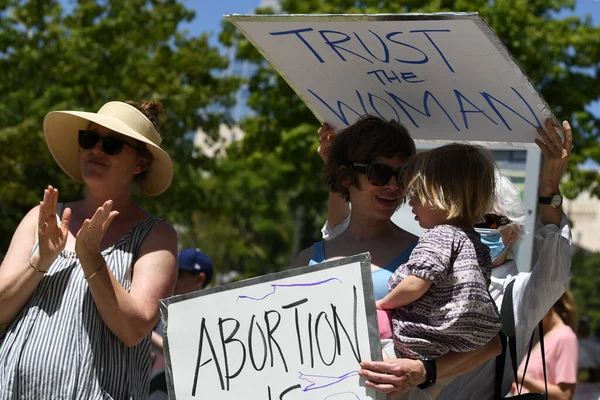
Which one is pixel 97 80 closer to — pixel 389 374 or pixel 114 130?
pixel 114 130

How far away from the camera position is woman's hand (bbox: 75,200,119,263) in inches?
121

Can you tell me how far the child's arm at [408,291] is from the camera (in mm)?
2717

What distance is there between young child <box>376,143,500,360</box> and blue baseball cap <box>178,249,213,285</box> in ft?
10.0

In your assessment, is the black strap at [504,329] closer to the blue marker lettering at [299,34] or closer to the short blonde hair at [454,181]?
the short blonde hair at [454,181]

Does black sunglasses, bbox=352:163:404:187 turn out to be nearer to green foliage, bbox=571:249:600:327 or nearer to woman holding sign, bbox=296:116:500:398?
woman holding sign, bbox=296:116:500:398

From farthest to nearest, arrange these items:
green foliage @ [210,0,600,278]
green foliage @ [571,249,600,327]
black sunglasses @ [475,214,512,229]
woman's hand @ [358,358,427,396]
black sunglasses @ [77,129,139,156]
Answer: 1. green foliage @ [571,249,600,327]
2. green foliage @ [210,0,600,278]
3. black sunglasses @ [475,214,512,229]
4. black sunglasses @ [77,129,139,156]
5. woman's hand @ [358,358,427,396]

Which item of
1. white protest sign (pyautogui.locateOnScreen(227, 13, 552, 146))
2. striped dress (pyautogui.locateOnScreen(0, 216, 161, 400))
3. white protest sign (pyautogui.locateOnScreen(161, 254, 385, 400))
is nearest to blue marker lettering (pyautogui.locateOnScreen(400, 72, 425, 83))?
white protest sign (pyautogui.locateOnScreen(227, 13, 552, 146))

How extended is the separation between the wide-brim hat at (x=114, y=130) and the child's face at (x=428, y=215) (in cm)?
116

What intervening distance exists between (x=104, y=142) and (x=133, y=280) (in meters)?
0.58

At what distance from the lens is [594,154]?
14812 millimetres

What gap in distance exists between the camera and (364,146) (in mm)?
3152

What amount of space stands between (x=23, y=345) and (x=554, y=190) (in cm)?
191

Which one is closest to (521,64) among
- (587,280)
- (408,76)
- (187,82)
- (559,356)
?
(187,82)

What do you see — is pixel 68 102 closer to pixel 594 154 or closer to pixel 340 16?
pixel 594 154
